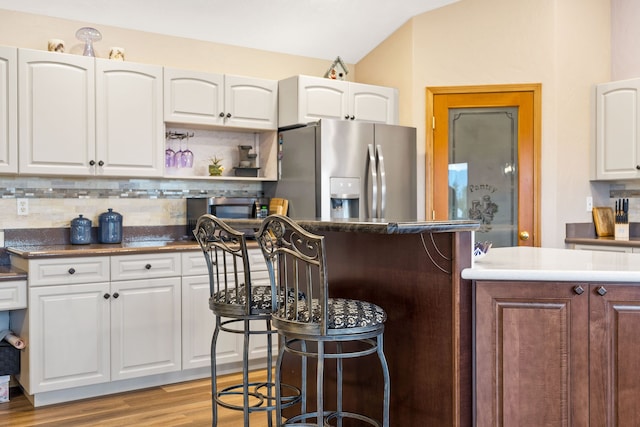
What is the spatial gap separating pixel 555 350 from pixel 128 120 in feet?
9.77

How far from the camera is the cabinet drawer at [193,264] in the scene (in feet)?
13.1

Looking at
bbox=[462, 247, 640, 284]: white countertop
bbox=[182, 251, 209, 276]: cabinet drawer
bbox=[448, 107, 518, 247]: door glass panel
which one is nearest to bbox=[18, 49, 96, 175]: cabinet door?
bbox=[182, 251, 209, 276]: cabinet drawer

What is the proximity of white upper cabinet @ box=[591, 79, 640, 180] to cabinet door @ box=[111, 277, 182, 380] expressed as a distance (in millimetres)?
3314

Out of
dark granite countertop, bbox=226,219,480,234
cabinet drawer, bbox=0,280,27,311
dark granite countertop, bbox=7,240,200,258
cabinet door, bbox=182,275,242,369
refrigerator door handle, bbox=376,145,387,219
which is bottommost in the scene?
cabinet door, bbox=182,275,242,369

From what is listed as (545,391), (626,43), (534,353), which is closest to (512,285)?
(534,353)

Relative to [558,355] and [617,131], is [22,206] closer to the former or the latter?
[558,355]

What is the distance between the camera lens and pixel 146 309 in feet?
12.6

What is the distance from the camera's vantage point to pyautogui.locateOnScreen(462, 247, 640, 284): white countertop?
2277 millimetres

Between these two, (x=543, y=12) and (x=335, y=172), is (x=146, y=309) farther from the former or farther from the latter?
(x=543, y=12)

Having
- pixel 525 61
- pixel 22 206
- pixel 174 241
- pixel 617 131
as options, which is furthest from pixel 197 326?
pixel 617 131

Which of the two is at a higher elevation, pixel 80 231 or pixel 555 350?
pixel 80 231

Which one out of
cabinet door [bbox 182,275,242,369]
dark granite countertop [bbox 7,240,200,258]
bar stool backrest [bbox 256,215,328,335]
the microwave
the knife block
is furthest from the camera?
the knife block

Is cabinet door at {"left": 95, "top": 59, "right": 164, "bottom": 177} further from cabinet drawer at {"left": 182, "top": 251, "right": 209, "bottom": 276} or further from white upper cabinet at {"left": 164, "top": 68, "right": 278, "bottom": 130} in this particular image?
cabinet drawer at {"left": 182, "top": 251, "right": 209, "bottom": 276}

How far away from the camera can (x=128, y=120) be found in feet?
13.3
